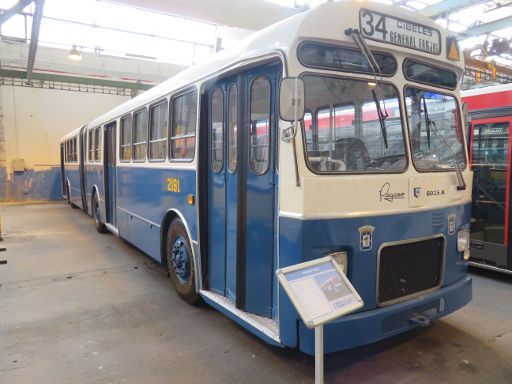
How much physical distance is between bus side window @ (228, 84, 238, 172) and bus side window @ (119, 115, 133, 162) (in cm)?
312

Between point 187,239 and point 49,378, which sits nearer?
point 49,378

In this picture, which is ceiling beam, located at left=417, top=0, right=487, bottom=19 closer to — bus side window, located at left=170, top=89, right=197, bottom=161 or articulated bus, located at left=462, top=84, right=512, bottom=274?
articulated bus, located at left=462, top=84, right=512, bottom=274

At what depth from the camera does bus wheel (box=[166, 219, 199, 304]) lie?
13.8 ft

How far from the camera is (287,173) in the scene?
2.70 metres

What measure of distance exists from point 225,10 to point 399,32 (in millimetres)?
4982

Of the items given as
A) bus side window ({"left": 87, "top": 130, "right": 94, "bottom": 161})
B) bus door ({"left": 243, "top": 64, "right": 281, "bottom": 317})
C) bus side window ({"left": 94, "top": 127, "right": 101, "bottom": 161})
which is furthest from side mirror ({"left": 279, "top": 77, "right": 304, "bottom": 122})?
bus side window ({"left": 87, "top": 130, "right": 94, "bottom": 161})

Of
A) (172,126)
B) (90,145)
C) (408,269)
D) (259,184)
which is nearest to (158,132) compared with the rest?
(172,126)

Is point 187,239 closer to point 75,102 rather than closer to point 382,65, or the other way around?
point 382,65

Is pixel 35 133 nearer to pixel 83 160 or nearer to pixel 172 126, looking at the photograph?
pixel 83 160

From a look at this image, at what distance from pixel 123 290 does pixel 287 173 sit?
3.28 metres

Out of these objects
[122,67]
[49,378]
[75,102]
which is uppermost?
[122,67]

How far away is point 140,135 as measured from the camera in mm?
5641

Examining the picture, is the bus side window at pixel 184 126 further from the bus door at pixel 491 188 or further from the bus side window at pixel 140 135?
the bus door at pixel 491 188

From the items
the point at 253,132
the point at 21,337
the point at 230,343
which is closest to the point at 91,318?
the point at 21,337
